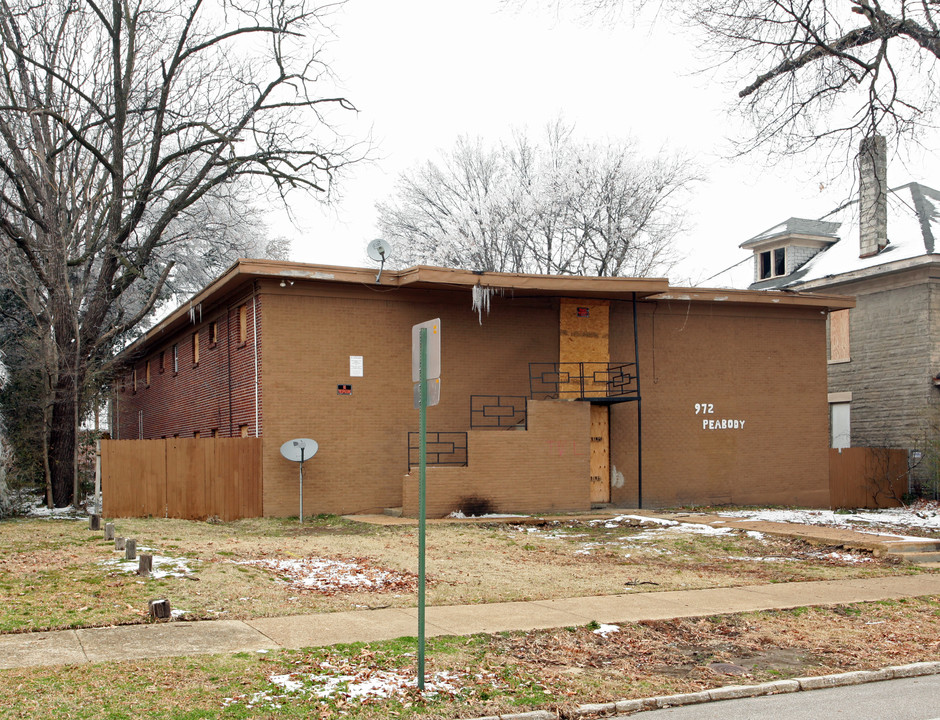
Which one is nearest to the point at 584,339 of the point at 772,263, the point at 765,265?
the point at 772,263

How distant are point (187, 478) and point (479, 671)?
48.7 feet

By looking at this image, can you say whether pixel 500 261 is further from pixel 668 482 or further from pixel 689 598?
pixel 689 598

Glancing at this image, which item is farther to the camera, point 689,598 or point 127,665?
point 689,598

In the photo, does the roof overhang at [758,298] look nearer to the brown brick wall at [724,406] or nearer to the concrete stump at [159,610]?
the brown brick wall at [724,406]

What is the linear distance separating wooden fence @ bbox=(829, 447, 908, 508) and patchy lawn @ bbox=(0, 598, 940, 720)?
1847 centimetres

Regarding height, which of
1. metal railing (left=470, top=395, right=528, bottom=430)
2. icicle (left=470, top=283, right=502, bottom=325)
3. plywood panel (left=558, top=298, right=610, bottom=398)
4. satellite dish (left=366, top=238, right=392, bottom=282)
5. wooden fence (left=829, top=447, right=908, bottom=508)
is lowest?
wooden fence (left=829, top=447, right=908, bottom=508)

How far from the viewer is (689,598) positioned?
11.3 meters

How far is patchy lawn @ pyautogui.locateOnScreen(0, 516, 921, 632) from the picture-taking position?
33.3 ft

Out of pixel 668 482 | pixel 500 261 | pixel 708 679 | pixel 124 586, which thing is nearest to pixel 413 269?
pixel 668 482

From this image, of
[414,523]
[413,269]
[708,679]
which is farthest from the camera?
[413,269]

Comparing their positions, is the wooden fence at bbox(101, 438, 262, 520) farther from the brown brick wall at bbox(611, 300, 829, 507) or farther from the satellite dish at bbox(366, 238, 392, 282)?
the brown brick wall at bbox(611, 300, 829, 507)

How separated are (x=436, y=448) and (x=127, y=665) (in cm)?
1626

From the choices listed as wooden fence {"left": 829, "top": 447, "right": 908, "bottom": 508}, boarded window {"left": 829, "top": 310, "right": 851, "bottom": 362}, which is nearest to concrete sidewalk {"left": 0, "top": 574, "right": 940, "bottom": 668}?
wooden fence {"left": 829, "top": 447, "right": 908, "bottom": 508}

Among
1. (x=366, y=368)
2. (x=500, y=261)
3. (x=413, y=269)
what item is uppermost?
(x=500, y=261)
